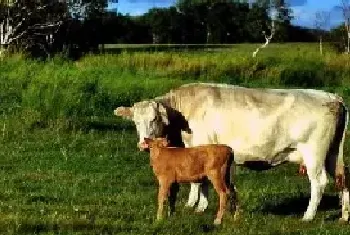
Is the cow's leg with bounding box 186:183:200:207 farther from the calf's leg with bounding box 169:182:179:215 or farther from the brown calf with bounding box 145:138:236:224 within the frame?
the brown calf with bounding box 145:138:236:224

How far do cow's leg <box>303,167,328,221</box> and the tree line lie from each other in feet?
101

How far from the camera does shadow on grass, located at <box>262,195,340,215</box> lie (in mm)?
10914

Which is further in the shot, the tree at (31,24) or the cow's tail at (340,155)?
the tree at (31,24)

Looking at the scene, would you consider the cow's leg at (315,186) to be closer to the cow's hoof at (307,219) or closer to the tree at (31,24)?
the cow's hoof at (307,219)

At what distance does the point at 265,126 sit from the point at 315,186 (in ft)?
3.16

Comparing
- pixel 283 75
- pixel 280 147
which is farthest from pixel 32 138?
pixel 283 75

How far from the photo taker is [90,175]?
42.9 ft

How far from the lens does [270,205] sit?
1120 centimetres

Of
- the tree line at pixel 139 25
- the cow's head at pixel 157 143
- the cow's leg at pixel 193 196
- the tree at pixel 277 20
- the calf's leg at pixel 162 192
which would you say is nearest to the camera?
the calf's leg at pixel 162 192

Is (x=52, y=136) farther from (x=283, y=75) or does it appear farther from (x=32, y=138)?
(x=283, y=75)

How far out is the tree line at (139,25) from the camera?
143ft

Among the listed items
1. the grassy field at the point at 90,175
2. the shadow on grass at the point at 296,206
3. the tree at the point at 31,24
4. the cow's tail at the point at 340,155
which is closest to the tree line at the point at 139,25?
the tree at the point at 31,24

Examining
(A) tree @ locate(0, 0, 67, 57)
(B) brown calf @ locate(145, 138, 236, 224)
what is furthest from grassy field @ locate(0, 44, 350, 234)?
(A) tree @ locate(0, 0, 67, 57)

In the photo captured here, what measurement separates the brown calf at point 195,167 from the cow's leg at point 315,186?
1.23 meters
